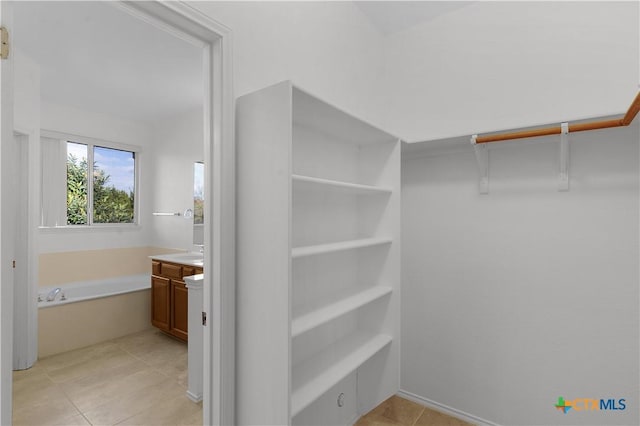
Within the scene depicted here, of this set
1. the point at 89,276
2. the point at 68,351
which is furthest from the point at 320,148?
the point at 89,276

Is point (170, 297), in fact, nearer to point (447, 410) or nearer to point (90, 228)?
point (90, 228)

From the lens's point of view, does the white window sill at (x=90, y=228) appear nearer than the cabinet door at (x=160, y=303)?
No

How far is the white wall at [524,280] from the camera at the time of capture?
174 cm

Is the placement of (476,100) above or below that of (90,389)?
above

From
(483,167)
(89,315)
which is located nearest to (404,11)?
(483,167)

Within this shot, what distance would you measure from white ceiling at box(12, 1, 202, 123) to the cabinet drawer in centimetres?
195

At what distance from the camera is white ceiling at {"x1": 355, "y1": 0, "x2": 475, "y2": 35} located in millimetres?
2143

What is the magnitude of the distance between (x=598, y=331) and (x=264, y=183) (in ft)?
6.62

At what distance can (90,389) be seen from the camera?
2525 mm

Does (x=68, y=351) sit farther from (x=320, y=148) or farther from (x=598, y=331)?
(x=598, y=331)

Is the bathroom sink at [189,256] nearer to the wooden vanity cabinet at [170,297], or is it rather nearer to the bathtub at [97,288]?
the wooden vanity cabinet at [170,297]

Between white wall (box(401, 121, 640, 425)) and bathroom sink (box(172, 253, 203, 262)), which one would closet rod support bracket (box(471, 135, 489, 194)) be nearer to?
white wall (box(401, 121, 640, 425))

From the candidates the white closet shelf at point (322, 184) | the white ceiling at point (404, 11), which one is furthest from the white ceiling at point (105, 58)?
the white closet shelf at point (322, 184)

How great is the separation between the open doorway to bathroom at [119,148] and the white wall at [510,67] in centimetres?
156
